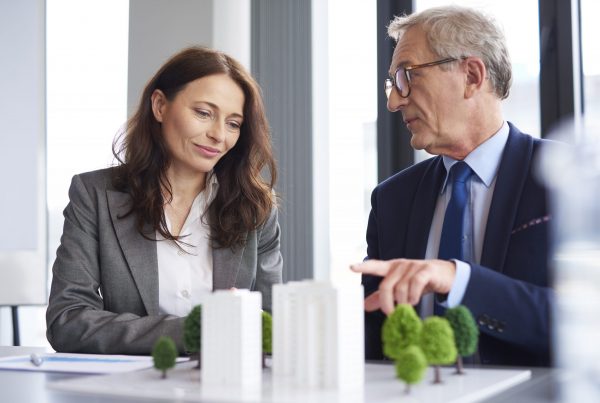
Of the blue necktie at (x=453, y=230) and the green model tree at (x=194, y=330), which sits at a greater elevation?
the blue necktie at (x=453, y=230)

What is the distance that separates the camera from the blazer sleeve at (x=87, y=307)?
1903mm

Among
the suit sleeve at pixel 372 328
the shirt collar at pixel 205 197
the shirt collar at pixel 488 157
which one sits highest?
the shirt collar at pixel 488 157

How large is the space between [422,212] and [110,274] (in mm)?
895

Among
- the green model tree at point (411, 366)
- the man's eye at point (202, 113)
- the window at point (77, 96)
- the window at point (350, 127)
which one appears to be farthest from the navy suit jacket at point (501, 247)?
the window at point (77, 96)

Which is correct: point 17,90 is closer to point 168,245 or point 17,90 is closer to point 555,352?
point 168,245

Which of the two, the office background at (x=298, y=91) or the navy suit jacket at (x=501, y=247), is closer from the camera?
the navy suit jacket at (x=501, y=247)

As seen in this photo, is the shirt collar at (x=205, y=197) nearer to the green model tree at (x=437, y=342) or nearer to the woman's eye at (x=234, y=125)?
the woman's eye at (x=234, y=125)

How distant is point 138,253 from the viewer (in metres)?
2.28

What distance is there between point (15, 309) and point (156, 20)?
1.93m

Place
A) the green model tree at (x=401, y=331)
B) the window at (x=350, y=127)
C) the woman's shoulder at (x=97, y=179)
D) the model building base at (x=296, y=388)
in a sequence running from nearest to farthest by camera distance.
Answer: the model building base at (x=296, y=388), the green model tree at (x=401, y=331), the woman's shoulder at (x=97, y=179), the window at (x=350, y=127)

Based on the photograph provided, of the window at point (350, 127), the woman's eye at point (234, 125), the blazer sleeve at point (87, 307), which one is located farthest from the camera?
the window at point (350, 127)

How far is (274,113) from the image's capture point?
4.41 metres

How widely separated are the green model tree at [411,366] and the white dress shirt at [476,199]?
93cm

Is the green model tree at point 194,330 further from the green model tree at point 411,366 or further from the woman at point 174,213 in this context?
the woman at point 174,213
